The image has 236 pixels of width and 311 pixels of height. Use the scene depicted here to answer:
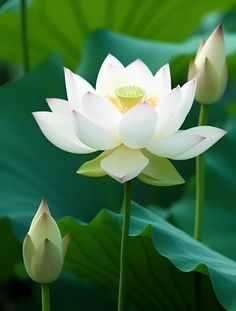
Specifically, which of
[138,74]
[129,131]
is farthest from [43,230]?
[138,74]

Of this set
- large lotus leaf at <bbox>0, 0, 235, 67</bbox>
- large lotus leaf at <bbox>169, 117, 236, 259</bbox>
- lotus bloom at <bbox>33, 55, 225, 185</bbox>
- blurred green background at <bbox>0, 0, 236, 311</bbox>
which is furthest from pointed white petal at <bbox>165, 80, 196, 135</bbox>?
large lotus leaf at <bbox>0, 0, 235, 67</bbox>

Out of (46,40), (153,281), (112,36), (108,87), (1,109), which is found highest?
(46,40)

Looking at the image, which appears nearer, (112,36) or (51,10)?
(112,36)

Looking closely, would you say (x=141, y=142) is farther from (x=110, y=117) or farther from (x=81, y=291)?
(x=81, y=291)

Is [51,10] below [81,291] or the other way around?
the other way around

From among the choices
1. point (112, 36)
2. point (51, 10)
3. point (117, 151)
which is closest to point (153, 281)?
point (117, 151)

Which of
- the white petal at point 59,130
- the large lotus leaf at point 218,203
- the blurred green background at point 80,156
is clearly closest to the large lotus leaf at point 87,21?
the blurred green background at point 80,156

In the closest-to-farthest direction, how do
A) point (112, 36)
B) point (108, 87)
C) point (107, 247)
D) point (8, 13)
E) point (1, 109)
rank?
point (108, 87)
point (107, 247)
point (1, 109)
point (112, 36)
point (8, 13)

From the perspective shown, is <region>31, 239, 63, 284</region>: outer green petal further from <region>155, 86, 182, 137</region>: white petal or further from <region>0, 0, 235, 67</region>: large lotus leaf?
<region>0, 0, 235, 67</region>: large lotus leaf

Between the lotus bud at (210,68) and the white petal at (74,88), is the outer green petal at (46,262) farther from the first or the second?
the lotus bud at (210,68)
